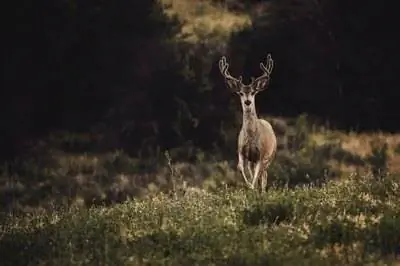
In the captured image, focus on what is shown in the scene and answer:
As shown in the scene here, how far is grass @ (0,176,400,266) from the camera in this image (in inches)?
319

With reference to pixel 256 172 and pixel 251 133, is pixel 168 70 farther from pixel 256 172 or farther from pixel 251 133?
pixel 256 172

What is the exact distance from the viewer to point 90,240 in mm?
9352

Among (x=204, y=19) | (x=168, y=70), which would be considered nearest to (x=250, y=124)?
(x=168, y=70)

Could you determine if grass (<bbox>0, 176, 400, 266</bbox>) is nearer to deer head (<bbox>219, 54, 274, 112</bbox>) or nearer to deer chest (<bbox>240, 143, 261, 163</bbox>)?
deer chest (<bbox>240, 143, 261, 163</bbox>)

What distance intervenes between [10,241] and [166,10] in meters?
19.5

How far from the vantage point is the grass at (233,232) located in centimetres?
809

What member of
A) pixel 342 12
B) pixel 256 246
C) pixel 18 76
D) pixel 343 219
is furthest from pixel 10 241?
pixel 342 12

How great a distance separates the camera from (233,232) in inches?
353

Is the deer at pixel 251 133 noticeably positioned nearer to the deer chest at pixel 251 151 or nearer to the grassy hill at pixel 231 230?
the deer chest at pixel 251 151

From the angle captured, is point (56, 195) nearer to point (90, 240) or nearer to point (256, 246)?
point (90, 240)

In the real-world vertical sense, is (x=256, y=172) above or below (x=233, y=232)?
above

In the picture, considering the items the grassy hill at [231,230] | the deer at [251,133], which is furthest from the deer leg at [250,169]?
the grassy hill at [231,230]

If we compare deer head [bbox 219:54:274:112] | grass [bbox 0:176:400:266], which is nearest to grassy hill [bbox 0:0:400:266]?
grass [bbox 0:176:400:266]

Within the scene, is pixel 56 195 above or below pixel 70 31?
below
